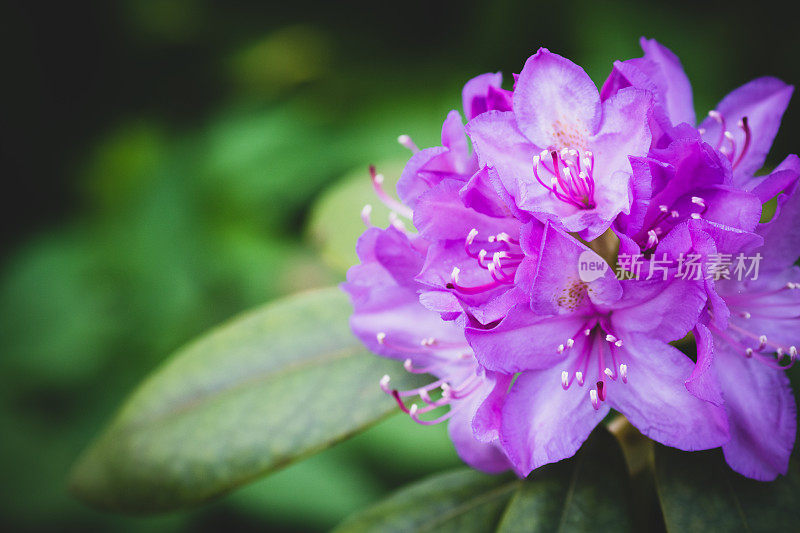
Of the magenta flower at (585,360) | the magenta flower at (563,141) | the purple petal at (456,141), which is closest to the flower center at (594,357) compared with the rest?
the magenta flower at (585,360)

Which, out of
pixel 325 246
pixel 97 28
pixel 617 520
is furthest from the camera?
pixel 97 28

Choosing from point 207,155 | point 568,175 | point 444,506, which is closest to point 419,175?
point 568,175

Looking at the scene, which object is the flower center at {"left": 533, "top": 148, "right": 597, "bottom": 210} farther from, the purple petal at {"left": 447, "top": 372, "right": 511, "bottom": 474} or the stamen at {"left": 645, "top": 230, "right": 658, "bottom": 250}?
the purple petal at {"left": 447, "top": 372, "right": 511, "bottom": 474}

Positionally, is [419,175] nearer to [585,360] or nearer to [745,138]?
[585,360]

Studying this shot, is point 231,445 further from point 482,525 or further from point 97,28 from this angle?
point 97,28

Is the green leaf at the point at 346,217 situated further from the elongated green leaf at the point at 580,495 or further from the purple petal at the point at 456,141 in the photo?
the elongated green leaf at the point at 580,495

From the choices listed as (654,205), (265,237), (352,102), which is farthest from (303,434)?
(352,102)
